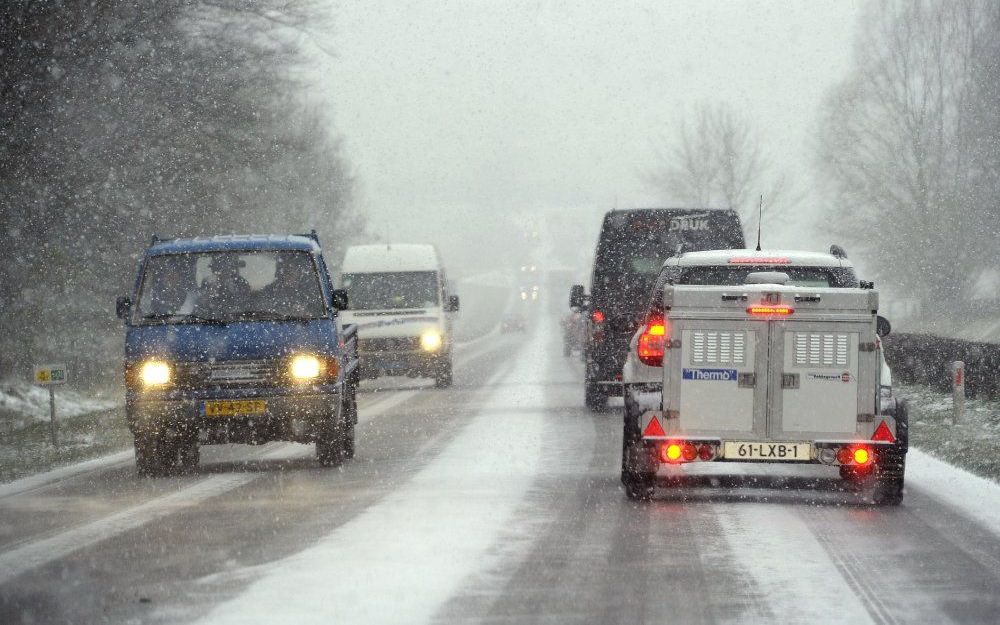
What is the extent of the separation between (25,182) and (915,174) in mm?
42872

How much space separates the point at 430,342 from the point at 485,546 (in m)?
21.2

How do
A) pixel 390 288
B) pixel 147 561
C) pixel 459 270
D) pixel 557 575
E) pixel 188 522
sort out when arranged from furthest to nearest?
1. pixel 459 270
2. pixel 390 288
3. pixel 188 522
4. pixel 147 561
5. pixel 557 575

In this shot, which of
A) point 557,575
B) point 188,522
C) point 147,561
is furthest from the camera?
point 188,522

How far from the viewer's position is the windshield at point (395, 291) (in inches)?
1211

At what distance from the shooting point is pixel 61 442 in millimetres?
19453

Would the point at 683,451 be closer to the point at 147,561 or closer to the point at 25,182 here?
the point at 147,561

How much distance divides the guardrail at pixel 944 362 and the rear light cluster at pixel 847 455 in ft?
34.5

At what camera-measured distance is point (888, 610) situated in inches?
285

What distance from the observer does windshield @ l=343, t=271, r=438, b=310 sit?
101 feet

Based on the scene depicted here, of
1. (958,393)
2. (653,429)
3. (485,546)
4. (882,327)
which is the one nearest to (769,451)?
(653,429)

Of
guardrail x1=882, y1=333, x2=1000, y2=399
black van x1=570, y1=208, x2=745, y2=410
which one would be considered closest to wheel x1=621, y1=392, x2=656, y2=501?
black van x1=570, y1=208, x2=745, y2=410

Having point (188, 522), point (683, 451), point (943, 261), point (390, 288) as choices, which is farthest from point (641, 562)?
point (943, 261)

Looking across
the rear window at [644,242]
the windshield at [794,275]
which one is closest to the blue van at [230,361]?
the windshield at [794,275]

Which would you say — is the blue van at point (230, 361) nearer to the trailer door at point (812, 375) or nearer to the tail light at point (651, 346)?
the tail light at point (651, 346)
